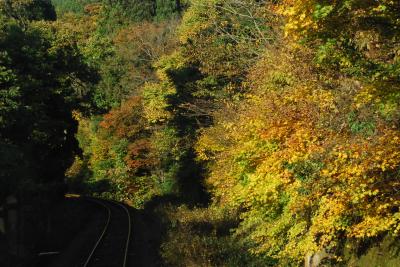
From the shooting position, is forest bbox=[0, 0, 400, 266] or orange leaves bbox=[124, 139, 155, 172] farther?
orange leaves bbox=[124, 139, 155, 172]

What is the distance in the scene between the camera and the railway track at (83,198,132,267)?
1795 cm

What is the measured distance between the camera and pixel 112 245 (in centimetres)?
2142

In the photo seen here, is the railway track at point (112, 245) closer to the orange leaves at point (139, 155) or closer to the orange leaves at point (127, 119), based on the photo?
the orange leaves at point (139, 155)

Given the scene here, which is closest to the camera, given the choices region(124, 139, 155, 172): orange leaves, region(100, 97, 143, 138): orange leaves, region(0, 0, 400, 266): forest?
region(0, 0, 400, 266): forest

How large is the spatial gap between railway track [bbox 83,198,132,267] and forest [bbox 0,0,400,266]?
1.90 meters

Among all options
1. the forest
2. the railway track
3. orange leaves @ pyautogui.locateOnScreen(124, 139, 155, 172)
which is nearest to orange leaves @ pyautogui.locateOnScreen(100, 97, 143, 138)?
the forest

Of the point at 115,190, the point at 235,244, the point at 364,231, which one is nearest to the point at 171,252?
the point at 235,244

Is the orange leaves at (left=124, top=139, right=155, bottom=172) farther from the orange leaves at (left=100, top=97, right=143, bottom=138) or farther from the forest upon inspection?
the orange leaves at (left=100, top=97, right=143, bottom=138)

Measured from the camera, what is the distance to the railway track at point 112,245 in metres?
18.0

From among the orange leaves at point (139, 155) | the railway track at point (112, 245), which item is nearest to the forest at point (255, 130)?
the orange leaves at point (139, 155)

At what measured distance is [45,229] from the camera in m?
23.8

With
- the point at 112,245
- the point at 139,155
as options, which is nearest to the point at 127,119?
the point at 139,155

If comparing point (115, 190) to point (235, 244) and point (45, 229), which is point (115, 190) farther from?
point (235, 244)

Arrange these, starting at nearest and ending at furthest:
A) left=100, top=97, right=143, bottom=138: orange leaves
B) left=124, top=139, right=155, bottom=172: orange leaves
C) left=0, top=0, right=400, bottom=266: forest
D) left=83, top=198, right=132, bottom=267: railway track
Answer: left=0, top=0, right=400, bottom=266: forest, left=83, top=198, right=132, bottom=267: railway track, left=124, top=139, right=155, bottom=172: orange leaves, left=100, top=97, right=143, bottom=138: orange leaves
